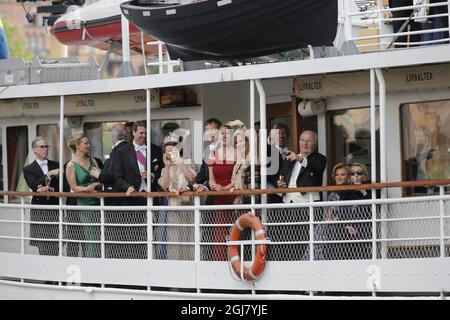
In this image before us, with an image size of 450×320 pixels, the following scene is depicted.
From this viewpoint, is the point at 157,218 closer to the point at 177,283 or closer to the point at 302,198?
the point at 177,283

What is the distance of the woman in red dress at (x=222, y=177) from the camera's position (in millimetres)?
15086

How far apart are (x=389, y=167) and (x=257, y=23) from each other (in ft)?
7.59

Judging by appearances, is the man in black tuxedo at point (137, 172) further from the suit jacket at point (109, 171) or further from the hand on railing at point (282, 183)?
the hand on railing at point (282, 183)

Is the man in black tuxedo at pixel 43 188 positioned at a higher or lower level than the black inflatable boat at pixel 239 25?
lower

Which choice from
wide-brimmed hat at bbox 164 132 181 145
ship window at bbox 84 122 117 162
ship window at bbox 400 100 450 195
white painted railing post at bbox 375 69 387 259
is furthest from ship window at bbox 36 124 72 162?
white painted railing post at bbox 375 69 387 259

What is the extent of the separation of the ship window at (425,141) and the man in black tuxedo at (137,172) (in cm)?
326

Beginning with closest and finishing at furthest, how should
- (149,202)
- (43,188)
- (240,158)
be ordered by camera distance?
(240,158)
(149,202)
(43,188)

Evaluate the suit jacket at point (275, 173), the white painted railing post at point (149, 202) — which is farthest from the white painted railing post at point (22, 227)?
the suit jacket at point (275, 173)

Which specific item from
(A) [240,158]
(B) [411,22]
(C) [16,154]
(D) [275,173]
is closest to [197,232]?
(A) [240,158]

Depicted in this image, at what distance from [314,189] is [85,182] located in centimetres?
380

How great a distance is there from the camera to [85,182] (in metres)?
16.8

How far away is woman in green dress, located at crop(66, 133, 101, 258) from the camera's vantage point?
652 inches

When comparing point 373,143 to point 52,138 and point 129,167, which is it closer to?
point 129,167

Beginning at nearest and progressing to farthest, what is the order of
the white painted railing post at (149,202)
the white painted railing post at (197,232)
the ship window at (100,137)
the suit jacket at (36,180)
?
the white painted railing post at (197,232), the white painted railing post at (149,202), the suit jacket at (36,180), the ship window at (100,137)
